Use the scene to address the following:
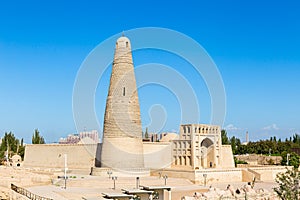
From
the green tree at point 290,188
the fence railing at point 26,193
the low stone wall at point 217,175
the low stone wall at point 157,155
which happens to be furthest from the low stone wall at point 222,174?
the fence railing at point 26,193

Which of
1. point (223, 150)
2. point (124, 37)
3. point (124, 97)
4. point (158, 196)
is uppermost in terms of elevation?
point (124, 37)

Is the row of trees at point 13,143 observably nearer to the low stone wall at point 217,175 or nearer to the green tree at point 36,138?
the green tree at point 36,138

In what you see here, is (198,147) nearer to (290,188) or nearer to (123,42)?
(123,42)

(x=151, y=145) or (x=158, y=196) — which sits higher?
(x=151, y=145)

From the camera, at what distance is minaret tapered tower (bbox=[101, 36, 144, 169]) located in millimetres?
20516

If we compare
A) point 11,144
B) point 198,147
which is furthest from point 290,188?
point 11,144

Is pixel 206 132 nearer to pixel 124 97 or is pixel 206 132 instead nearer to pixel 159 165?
pixel 159 165

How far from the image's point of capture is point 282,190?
38.0ft

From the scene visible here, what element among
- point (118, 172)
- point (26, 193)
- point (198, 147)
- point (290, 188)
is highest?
point (198, 147)

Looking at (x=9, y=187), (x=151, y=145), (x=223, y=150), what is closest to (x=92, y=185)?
(x=9, y=187)

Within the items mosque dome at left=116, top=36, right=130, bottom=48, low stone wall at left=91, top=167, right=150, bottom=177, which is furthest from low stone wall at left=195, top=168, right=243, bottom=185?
mosque dome at left=116, top=36, right=130, bottom=48

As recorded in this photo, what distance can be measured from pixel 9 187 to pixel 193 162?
10.5 m

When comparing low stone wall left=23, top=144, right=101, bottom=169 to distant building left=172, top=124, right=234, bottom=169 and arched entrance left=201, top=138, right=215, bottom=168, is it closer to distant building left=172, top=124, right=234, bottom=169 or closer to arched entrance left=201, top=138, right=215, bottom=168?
distant building left=172, top=124, right=234, bottom=169

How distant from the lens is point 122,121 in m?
20.5
